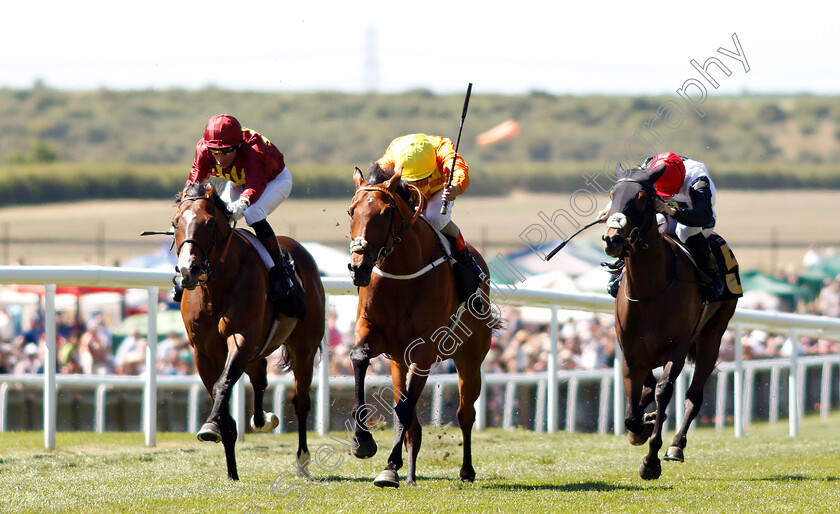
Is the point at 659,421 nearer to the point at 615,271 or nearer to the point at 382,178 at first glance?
the point at 615,271

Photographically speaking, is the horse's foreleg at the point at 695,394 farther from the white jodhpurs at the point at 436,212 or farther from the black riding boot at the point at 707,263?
the white jodhpurs at the point at 436,212

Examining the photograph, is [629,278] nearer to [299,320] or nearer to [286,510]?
[299,320]

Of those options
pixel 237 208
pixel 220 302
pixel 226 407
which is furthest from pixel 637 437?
pixel 237 208

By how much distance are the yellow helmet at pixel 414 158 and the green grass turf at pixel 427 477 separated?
1747 mm

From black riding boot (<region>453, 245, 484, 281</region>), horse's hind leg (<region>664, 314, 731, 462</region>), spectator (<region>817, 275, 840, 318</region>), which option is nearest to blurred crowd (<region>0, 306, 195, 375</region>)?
black riding boot (<region>453, 245, 484, 281</region>)

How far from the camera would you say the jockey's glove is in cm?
623

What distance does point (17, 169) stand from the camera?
150ft

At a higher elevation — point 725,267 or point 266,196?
point 266,196

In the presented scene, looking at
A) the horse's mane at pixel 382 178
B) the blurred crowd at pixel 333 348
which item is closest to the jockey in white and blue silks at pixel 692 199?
the horse's mane at pixel 382 178

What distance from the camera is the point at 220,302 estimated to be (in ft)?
20.3

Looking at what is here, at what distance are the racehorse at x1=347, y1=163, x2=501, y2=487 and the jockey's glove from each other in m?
0.65

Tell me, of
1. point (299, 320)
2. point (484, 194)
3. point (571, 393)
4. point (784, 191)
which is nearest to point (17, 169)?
point (484, 194)

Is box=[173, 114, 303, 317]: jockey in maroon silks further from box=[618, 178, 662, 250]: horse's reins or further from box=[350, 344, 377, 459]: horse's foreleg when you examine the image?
box=[618, 178, 662, 250]: horse's reins

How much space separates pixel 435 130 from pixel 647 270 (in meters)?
58.5
